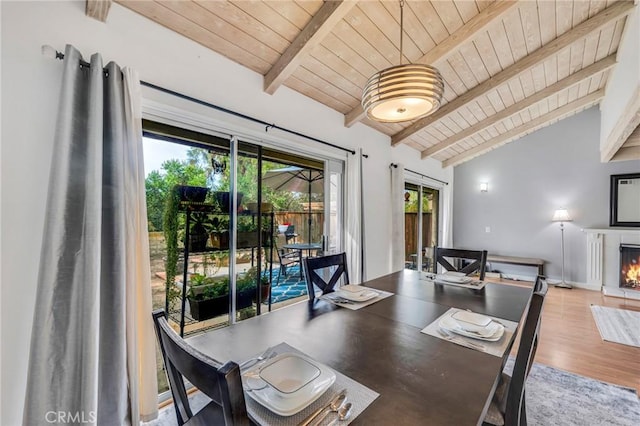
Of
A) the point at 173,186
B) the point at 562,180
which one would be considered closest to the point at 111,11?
the point at 173,186

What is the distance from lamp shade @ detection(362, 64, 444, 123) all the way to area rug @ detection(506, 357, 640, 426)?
2.16 m

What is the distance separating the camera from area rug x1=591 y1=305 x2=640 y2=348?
9.85ft

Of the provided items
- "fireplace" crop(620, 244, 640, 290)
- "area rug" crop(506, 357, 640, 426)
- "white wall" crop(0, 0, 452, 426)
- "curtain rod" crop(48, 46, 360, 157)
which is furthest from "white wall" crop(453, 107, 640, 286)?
"white wall" crop(0, 0, 452, 426)

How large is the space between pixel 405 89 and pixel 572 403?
2499 millimetres

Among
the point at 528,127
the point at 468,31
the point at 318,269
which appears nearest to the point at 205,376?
the point at 318,269

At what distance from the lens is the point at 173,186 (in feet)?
6.67

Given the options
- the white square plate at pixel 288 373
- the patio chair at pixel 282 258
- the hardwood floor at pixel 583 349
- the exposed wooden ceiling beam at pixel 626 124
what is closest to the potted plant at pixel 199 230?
the patio chair at pixel 282 258

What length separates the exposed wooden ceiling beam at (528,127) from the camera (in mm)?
4379

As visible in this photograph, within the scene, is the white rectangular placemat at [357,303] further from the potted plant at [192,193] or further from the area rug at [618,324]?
the area rug at [618,324]

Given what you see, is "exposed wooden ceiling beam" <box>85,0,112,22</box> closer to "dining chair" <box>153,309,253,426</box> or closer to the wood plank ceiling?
the wood plank ceiling

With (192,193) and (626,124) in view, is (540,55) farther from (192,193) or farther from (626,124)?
(192,193)

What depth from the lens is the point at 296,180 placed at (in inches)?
122

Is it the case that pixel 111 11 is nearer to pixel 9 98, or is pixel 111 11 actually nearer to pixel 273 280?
pixel 9 98

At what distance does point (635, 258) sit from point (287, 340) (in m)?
6.00
